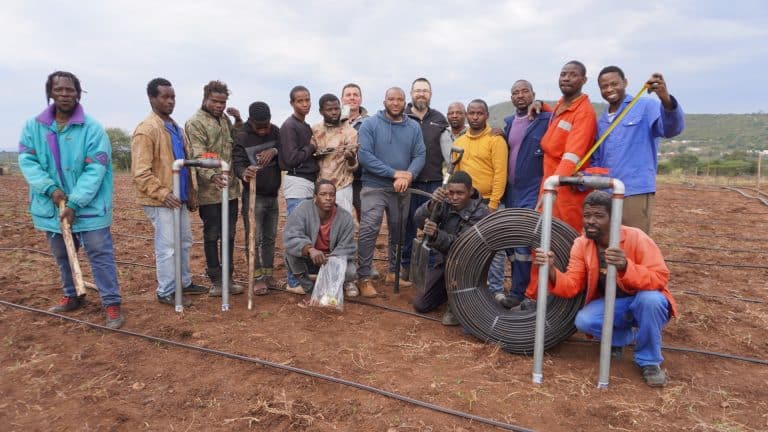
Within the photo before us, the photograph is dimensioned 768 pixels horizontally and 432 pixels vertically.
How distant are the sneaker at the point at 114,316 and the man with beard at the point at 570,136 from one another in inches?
136

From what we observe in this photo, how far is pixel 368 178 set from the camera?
4.66 m

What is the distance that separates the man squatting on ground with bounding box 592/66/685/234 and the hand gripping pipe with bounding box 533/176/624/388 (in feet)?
2.29

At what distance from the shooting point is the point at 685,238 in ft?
26.3

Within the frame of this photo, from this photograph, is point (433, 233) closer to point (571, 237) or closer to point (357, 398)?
point (571, 237)

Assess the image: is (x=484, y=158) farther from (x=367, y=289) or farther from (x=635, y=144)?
(x=367, y=289)

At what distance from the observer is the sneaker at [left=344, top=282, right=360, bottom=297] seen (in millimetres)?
4520

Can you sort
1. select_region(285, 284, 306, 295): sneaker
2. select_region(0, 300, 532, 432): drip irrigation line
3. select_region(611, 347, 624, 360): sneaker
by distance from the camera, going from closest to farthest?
select_region(0, 300, 532, 432): drip irrigation line
select_region(611, 347, 624, 360): sneaker
select_region(285, 284, 306, 295): sneaker

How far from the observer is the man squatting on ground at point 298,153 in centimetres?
429

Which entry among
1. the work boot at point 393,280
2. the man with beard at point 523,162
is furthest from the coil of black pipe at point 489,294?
the work boot at point 393,280

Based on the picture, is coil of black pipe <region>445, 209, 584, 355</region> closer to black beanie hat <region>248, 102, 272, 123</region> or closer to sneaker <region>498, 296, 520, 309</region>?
sneaker <region>498, 296, 520, 309</region>

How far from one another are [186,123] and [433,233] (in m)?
2.32

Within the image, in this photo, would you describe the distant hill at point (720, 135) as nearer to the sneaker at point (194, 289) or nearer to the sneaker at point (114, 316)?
the sneaker at point (194, 289)

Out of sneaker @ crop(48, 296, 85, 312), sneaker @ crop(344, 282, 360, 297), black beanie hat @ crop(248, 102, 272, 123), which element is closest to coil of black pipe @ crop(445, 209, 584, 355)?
sneaker @ crop(344, 282, 360, 297)

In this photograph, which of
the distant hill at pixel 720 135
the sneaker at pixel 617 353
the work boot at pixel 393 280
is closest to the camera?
the sneaker at pixel 617 353
